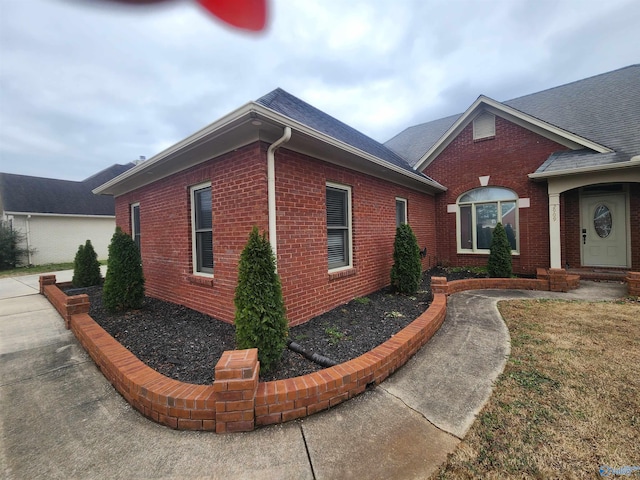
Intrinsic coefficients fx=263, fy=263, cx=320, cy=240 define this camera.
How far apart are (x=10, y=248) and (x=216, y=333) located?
59.5ft

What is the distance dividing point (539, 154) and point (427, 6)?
9176 millimetres

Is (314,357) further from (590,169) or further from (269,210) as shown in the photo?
(590,169)

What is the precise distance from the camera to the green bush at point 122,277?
4.64 m

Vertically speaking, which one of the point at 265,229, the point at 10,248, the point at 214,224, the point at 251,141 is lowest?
the point at 10,248

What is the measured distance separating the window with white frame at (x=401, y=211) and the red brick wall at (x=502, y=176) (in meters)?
2.72

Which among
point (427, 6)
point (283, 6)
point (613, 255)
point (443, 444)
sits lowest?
point (443, 444)

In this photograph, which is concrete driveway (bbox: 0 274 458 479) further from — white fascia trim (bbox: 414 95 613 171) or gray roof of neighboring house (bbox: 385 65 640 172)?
white fascia trim (bbox: 414 95 613 171)

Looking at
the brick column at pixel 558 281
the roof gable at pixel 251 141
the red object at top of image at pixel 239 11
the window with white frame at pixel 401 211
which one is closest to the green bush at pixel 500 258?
the brick column at pixel 558 281

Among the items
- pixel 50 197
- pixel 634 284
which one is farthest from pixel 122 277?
pixel 50 197

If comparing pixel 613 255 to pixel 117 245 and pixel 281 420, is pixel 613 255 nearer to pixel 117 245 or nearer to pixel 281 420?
pixel 281 420

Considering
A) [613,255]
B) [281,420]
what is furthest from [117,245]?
[613,255]

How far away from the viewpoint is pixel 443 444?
5.97ft

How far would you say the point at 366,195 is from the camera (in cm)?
572

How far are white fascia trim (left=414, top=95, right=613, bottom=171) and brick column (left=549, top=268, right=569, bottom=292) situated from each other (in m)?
3.93
